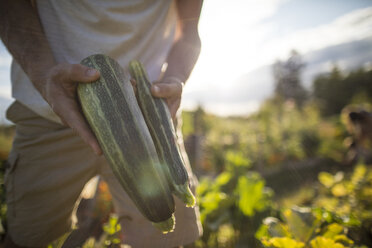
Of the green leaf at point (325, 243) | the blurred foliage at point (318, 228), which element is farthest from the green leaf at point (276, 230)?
the green leaf at point (325, 243)

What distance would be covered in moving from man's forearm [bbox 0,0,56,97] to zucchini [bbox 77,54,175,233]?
34 cm

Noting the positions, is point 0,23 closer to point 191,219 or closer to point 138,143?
point 138,143

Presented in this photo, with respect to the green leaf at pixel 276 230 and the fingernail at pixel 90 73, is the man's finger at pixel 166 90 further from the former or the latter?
the green leaf at pixel 276 230

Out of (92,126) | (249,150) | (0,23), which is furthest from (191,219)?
(249,150)

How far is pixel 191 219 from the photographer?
133 cm

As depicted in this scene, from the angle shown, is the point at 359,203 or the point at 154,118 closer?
the point at 154,118

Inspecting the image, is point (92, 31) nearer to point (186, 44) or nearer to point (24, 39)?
point (24, 39)

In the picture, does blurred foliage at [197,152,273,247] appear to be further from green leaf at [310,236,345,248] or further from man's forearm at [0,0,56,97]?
man's forearm at [0,0,56,97]

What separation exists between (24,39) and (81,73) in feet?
1.75

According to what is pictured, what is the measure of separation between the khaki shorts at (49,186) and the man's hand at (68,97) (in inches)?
15.6

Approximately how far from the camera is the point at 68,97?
0.98 metres

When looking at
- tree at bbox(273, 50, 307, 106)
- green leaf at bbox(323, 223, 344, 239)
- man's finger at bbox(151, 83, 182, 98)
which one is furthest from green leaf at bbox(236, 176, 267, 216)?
tree at bbox(273, 50, 307, 106)

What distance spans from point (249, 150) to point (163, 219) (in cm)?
685

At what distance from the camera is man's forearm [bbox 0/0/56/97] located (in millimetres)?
1102
